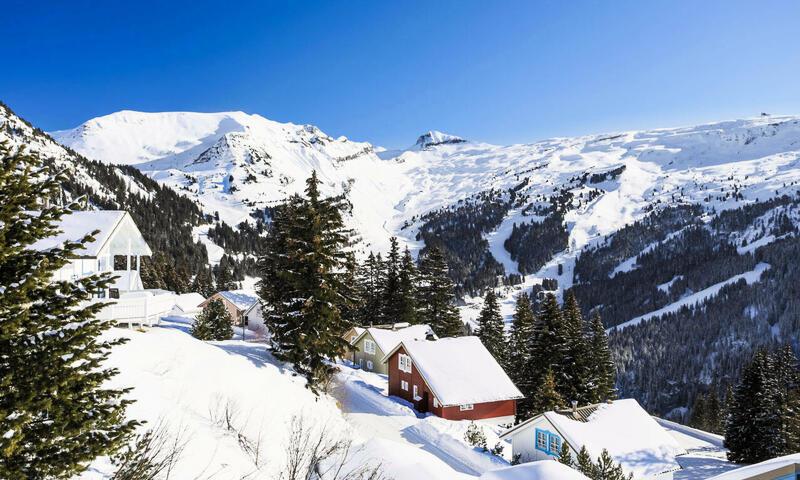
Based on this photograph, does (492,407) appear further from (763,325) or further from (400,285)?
(763,325)

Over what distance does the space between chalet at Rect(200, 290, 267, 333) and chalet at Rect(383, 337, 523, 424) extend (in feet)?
87.4

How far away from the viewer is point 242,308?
72.7 m

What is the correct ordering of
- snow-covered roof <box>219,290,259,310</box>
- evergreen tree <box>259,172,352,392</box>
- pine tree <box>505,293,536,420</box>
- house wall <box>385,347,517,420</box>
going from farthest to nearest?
snow-covered roof <box>219,290,259,310</box> < pine tree <box>505,293,536,420</box> < house wall <box>385,347,517,420</box> < evergreen tree <box>259,172,352,392</box>

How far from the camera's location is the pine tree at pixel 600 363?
45.0 metres

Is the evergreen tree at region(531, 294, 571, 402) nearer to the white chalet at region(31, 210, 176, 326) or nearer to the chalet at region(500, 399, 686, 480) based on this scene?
the chalet at region(500, 399, 686, 480)

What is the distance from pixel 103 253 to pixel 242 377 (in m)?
9.68

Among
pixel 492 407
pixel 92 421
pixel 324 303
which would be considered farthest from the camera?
pixel 492 407

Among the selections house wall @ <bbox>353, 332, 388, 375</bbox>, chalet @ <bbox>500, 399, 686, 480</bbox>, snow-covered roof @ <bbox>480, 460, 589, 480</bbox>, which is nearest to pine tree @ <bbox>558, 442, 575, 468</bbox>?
chalet @ <bbox>500, 399, 686, 480</bbox>

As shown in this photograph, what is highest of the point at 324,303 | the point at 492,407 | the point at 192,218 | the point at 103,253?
the point at 192,218

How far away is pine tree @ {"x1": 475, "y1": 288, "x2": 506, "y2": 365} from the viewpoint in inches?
2283

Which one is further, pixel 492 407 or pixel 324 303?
pixel 492 407

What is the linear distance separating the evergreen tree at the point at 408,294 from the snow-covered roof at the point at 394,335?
3.39 meters

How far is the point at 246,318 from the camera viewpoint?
229ft

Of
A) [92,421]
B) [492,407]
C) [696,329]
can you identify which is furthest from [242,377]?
[696,329]
